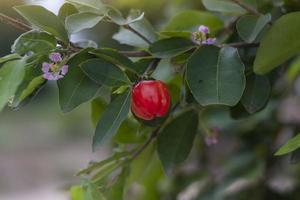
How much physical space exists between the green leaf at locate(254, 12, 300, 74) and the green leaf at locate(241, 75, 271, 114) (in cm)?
7

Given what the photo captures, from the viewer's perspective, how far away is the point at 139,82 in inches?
34.6

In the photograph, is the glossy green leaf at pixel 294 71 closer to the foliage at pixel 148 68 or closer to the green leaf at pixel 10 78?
the foliage at pixel 148 68

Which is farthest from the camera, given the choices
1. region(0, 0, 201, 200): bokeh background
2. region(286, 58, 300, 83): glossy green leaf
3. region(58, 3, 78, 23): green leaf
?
region(0, 0, 201, 200): bokeh background

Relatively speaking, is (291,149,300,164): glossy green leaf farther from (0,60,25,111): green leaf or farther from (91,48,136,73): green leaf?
(0,60,25,111): green leaf

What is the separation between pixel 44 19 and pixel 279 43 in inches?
14.0

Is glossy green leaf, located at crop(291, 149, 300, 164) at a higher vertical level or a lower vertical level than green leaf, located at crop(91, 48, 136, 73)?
lower

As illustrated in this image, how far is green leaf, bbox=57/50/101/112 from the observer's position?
2.80ft

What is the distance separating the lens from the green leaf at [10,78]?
81 centimetres

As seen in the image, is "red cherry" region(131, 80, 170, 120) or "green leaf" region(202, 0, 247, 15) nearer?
"red cherry" region(131, 80, 170, 120)

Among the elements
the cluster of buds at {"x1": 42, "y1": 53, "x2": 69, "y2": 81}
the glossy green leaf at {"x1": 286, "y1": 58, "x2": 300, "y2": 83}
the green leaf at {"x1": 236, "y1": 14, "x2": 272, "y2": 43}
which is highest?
the cluster of buds at {"x1": 42, "y1": 53, "x2": 69, "y2": 81}

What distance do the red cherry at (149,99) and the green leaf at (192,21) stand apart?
0.29 meters

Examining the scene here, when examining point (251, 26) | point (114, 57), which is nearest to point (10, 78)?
point (114, 57)

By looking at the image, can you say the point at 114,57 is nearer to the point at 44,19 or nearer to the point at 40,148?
the point at 44,19

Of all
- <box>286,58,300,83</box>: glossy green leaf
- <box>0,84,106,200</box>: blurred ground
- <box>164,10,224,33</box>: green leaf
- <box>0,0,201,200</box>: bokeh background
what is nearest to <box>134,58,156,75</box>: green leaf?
<box>164,10,224,33</box>: green leaf
